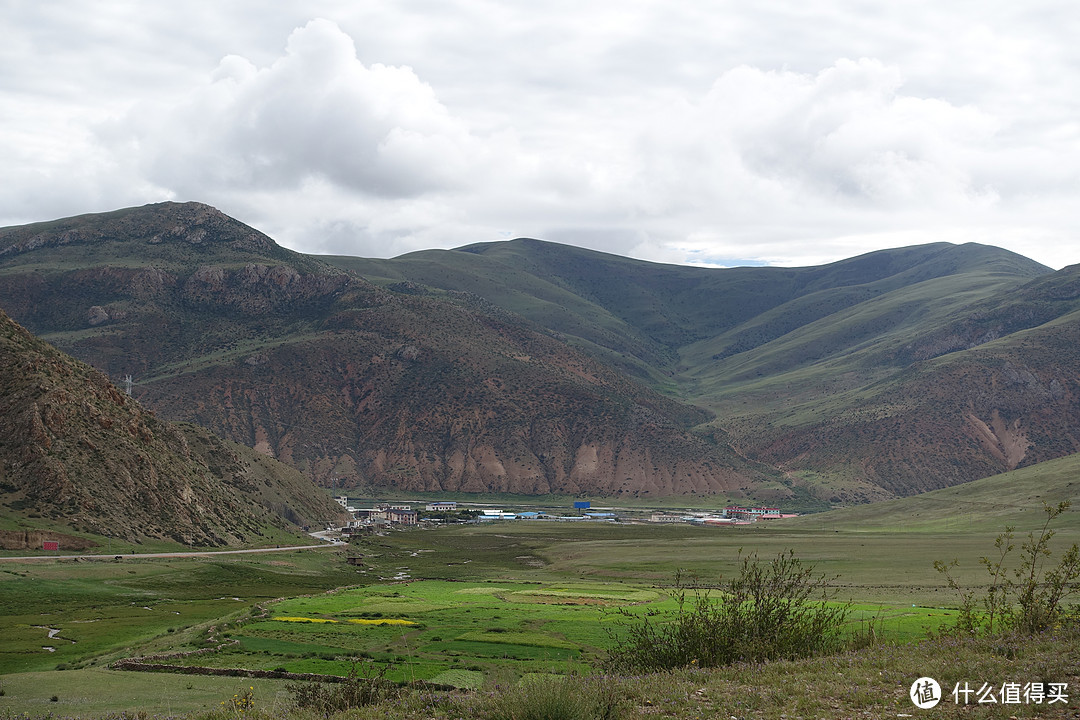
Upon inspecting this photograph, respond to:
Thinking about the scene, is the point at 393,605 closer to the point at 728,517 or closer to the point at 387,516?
the point at 387,516

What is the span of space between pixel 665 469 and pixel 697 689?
174349mm

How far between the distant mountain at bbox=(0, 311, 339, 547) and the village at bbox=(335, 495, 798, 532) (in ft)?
138

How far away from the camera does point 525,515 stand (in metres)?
162

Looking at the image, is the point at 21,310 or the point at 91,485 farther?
the point at 21,310

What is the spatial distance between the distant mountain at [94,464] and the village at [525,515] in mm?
42167

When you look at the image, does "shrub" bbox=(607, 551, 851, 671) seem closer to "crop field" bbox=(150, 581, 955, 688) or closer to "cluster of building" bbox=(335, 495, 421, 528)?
"crop field" bbox=(150, 581, 955, 688)

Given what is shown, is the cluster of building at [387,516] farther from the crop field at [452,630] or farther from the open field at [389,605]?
the crop field at [452,630]

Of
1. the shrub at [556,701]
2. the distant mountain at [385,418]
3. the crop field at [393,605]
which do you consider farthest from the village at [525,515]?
the shrub at [556,701]

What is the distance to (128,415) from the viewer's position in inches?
3396

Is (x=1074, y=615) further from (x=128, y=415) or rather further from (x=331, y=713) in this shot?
(x=128, y=415)

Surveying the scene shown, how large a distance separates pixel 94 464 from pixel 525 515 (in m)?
93.9

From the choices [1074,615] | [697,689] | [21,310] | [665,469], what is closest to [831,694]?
[697,689]

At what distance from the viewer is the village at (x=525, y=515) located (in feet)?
474

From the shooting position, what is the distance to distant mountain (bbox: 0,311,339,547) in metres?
71.2
